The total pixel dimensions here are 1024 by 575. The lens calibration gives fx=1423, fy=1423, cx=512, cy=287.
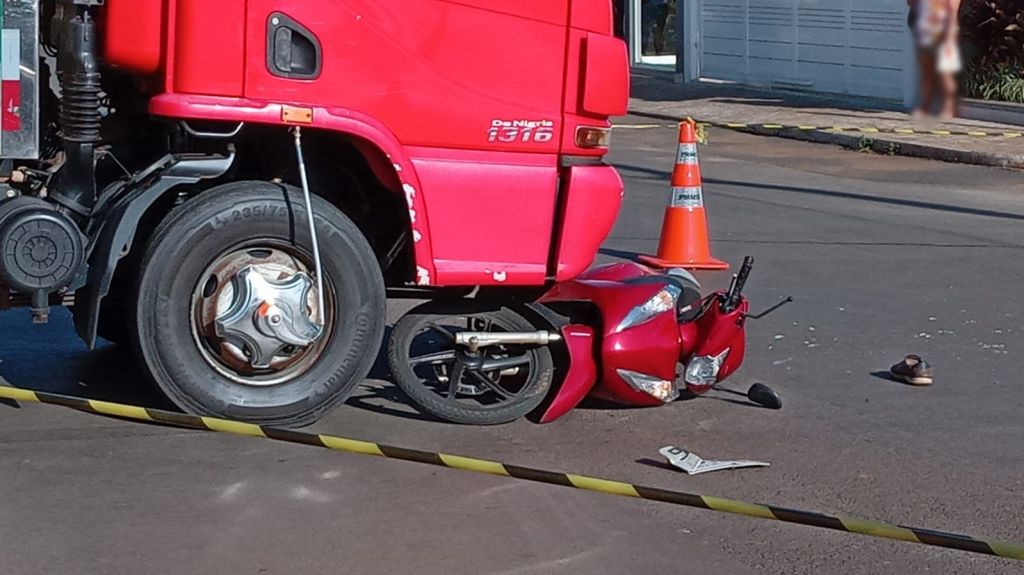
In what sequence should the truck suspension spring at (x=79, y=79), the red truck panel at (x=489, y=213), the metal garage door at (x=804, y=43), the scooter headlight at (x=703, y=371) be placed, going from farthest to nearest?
the metal garage door at (x=804, y=43), the scooter headlight at (x=703, y=371), the red truck panel at (x=489, y=213), the truck suspension spring at (x=79, y=79)

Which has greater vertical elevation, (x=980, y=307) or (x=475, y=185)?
(x=475, y=185)

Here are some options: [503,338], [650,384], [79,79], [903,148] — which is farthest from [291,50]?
[903,148]

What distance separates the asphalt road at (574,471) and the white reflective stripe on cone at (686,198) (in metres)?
1.36

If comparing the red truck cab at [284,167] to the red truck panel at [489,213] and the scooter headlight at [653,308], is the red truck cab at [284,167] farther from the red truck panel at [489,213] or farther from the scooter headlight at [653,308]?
the scooter headlight at [653,308]

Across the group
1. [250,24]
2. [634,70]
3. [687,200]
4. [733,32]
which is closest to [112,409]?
[250,24]

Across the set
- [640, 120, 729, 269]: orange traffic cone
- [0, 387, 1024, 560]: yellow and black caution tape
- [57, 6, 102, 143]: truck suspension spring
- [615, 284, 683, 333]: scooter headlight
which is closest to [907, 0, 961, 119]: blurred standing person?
[0, 387, 1024, 560]: yellow and black caution tape

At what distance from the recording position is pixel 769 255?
995cm

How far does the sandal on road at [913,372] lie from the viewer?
6539 millimetres

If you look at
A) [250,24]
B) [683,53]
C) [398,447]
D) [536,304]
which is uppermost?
[683,53]

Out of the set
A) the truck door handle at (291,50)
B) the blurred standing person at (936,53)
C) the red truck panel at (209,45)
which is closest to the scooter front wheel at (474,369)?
the truck door handle at (291,50)

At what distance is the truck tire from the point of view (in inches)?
206

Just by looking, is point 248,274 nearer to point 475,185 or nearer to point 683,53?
point 475,185

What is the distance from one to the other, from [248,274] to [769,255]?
5.41 m

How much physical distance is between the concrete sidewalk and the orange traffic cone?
16.2 ft
